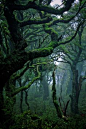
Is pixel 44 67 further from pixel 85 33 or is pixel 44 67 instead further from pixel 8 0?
pixel 85 33

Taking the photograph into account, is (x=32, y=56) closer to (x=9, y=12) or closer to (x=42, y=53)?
(x=42, y=53)

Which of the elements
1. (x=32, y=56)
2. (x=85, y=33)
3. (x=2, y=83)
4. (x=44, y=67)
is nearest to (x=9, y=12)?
(x=32, y=56)

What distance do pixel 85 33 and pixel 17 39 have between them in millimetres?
19604

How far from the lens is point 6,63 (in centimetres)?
610

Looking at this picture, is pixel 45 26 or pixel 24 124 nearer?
pixel 24 124

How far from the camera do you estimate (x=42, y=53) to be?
7.64m

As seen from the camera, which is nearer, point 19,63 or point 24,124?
point 24,124

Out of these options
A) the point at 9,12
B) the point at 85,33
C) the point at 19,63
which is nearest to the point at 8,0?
the point at 9,12

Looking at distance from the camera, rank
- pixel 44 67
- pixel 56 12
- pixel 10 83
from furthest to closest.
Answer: pixel 44 67
pixel 56 12
pixel 10 83

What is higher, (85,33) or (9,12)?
(85,33)

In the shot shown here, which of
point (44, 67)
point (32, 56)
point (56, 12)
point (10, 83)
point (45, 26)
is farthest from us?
point (44, 67)

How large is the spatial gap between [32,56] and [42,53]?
84 centimetres

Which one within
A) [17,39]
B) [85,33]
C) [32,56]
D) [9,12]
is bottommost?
[32,56]

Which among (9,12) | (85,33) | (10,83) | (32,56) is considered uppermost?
(85,33)
